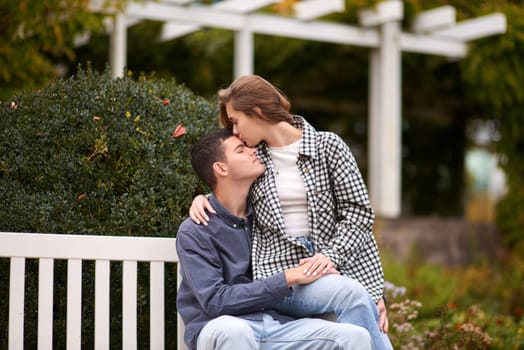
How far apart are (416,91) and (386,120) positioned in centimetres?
305

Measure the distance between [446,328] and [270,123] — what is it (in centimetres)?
172

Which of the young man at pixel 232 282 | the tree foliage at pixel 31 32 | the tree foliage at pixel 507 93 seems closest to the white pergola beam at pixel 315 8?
the tree foliage at pixel 507 93

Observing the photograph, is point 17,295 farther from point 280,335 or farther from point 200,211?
point 280,335

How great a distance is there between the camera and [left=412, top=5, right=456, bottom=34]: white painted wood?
8.30m

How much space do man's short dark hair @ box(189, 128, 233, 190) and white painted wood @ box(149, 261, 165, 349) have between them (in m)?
0.38

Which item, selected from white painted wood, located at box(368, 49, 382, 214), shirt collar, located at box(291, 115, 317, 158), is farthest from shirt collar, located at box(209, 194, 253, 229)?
white painted wood, located at box(368, 49, 382, 214)

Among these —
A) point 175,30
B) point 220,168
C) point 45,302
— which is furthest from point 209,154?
point 175,30

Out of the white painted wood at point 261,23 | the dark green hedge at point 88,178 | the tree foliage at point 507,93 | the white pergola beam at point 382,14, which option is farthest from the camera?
the tree foliage at point 507,93

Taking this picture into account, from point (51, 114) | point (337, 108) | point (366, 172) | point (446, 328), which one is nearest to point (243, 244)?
point (51, 114)

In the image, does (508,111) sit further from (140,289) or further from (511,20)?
(140,289)

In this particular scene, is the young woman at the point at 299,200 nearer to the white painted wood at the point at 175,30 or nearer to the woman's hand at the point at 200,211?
the woman's hand at the point at 200,211

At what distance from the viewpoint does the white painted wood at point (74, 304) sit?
3.16 m

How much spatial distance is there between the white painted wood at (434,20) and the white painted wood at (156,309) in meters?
5.88

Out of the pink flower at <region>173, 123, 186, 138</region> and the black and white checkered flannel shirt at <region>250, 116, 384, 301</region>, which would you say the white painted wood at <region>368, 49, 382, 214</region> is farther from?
the black and white checkered flannel shirt at <region>250, 116, 384, 301</region>
